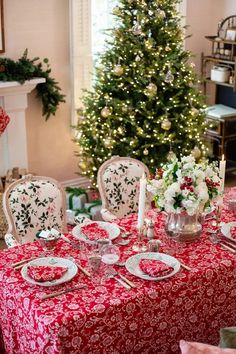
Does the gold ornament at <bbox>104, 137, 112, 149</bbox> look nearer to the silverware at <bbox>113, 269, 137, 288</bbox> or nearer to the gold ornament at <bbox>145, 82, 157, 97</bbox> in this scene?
the gold ornament at <bbox>145, 82, 157, 97</bbox>

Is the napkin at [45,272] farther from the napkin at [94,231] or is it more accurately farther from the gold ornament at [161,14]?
the gold ornament at [161,14]

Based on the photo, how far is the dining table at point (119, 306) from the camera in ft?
7.74

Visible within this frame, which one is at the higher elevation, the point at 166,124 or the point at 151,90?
the point at 151,90

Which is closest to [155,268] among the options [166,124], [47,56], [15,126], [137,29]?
[166,124]

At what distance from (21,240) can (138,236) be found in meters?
0.81

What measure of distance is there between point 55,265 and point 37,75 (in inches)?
116

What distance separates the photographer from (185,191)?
9.39 feet

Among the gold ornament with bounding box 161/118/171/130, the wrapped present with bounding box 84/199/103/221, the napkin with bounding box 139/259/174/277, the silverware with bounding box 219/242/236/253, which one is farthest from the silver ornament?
the napkin with bounding box 139/259/174/277

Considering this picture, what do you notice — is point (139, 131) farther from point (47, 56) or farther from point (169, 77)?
point (47, 56)

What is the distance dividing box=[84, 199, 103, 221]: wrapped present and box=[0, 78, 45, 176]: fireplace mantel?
2.58ft

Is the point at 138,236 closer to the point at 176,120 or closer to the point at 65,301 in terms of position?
the point at 65,301

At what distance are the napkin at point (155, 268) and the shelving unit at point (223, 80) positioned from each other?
3.47 m

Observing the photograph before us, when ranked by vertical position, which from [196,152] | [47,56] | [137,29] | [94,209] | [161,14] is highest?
[161,14]

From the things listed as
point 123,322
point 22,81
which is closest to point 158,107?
point 22,81
